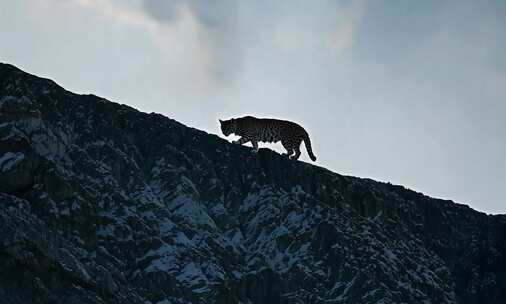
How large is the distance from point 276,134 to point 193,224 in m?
9.25

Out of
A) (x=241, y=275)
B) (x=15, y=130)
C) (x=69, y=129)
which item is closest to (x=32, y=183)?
(x=15, y=130)

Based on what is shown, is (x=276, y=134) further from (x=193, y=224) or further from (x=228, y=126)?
(x=193, y=224)

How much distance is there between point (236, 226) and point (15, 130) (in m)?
10.3

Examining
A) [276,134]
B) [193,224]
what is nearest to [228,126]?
[276,134]

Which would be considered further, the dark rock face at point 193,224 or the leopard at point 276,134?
the leopard at point 276,134

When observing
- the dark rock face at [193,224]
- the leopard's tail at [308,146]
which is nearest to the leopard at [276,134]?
the leopard's tail at [308,146]

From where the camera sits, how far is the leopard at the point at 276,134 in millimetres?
56781

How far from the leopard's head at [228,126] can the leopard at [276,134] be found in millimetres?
815

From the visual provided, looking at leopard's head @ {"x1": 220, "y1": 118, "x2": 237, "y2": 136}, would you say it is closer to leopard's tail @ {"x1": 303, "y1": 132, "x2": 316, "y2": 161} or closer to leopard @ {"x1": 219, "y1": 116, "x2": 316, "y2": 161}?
leopard @ {"x1": 219, "y1": 116, "x2": 316, "y2": 161}

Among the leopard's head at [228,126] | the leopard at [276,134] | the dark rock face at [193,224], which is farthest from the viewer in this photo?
the leopard's head at [228,126]

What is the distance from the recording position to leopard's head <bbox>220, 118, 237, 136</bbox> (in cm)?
5884

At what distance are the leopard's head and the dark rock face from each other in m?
3.56

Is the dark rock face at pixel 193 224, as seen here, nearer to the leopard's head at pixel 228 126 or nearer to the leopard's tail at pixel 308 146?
the leopard's tail at pixel 308 146

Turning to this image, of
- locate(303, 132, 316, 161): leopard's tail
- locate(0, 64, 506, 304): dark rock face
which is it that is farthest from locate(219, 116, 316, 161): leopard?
locate(0, 64, 506, 304): dark rock face
